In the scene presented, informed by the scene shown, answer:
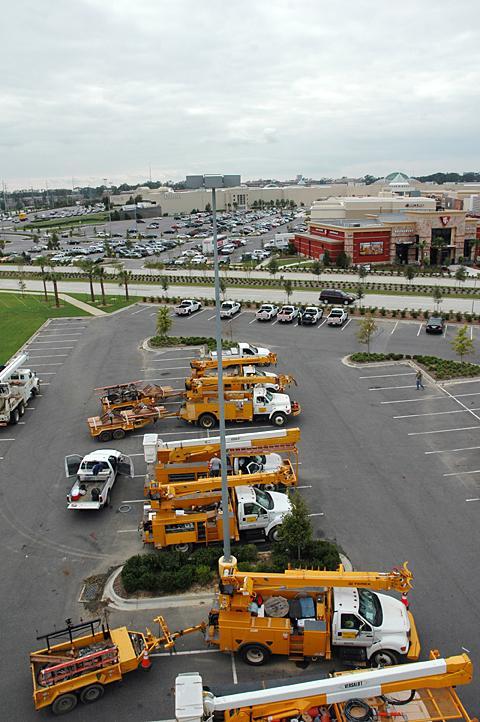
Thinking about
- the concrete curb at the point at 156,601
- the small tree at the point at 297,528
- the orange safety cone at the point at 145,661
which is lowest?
the concrete curb at the point at 156,601

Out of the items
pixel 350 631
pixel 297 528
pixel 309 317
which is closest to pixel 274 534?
pixel 297 528

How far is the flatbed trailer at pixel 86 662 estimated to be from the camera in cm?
1152

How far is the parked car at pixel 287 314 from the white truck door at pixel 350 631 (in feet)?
113

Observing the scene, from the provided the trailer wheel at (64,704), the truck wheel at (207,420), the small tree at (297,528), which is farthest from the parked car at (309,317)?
the trailer wheel at (64,704)

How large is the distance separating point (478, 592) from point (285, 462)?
24.6 ft

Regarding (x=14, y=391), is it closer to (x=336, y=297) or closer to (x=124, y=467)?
(x=124, y=467)

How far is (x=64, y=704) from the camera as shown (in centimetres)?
1161

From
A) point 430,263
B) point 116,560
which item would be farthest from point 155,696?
point 430,263

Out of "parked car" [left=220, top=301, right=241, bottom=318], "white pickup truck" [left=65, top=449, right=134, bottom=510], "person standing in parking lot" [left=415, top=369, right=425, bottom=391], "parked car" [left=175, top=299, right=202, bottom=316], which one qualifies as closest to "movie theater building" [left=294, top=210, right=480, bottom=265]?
"parked car" [left=220, top=301, right=241, bottom=318]

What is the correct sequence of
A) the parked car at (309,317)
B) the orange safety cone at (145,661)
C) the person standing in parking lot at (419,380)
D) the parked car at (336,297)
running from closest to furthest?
the orange safety cone at (145,661) < the person standing in parking lot at (419,380) < the parked car at (309,317) < the parked car at (336,297)

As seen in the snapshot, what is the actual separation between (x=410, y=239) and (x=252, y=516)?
66.3 metres

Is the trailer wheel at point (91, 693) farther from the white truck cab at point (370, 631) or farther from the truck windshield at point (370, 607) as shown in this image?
the truck windshield at point (370, 607)

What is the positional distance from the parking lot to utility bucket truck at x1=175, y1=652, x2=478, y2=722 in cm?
184

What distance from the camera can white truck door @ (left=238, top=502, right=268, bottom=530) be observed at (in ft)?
55.6
